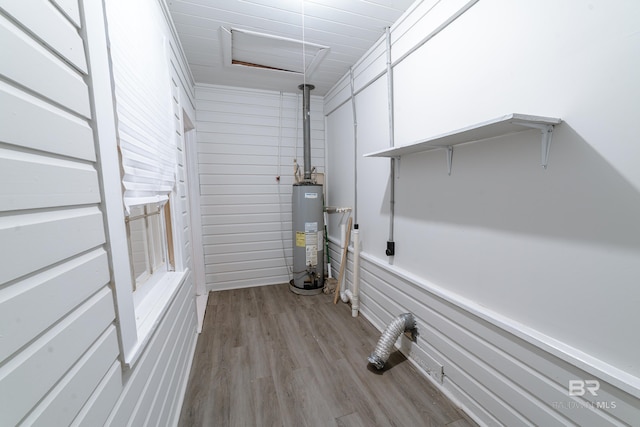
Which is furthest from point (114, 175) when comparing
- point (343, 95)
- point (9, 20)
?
point (343, 95)

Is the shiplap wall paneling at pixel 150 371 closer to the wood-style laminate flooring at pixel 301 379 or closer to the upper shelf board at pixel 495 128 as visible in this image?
the wood-style laminate flooring at pixel 301 379

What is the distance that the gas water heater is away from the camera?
10.5 ft

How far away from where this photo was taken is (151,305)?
51.8 inches

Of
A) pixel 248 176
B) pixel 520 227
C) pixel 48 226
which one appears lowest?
pixel 520 227

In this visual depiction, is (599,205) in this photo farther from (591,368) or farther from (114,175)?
(114,175)

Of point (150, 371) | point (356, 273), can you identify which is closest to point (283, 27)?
point (356, 273)

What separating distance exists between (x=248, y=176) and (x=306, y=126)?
41.6 inches

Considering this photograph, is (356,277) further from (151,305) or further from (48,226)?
(48,226)

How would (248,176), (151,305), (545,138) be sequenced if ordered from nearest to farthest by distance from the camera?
(545,138)
(151,305)
(248,176)

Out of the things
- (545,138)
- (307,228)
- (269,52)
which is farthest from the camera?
(307,228)

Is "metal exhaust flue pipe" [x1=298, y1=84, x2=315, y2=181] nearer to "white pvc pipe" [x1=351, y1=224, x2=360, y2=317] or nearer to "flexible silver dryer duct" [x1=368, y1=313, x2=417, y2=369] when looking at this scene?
"white pvc pipe" [x1=351, y1=224, x2=360, y2=317]

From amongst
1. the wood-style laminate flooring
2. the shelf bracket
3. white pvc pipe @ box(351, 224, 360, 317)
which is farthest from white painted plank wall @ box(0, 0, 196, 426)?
white pvc pipe @ box(351, 224, 360, 317)

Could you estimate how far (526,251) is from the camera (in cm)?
121

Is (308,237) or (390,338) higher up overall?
(308,237)
